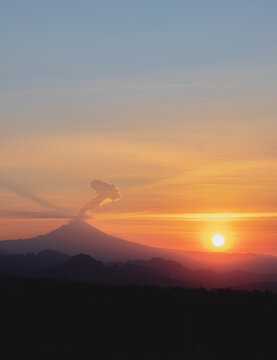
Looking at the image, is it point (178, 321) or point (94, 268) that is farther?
point (94, 268)

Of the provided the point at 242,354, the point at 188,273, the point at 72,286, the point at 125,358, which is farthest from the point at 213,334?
the point at 188,273

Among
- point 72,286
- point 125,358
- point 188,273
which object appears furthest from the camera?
point 188,273

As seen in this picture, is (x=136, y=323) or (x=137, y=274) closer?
(x=136, y=323)

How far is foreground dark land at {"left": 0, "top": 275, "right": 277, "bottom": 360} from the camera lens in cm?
2548

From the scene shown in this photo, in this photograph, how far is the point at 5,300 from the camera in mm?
30219

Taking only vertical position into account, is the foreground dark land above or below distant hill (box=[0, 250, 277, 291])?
below

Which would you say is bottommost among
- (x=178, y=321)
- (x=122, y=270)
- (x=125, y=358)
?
(x=125, y=358)

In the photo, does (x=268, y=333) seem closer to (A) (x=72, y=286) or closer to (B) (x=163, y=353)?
(B) (x=163, y=353)

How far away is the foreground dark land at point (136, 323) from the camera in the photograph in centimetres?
2548

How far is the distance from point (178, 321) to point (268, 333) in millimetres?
4144

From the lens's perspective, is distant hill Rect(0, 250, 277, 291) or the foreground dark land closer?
the foreground dark land

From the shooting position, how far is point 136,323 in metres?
28.4

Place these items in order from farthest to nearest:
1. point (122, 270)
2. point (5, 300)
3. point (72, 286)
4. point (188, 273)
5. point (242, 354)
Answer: point (188, 273) → point (122, 270) → point (72, 286) → point (5, 300) → point (242, 354)

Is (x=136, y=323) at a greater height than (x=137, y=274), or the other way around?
(x=137, y=274)
